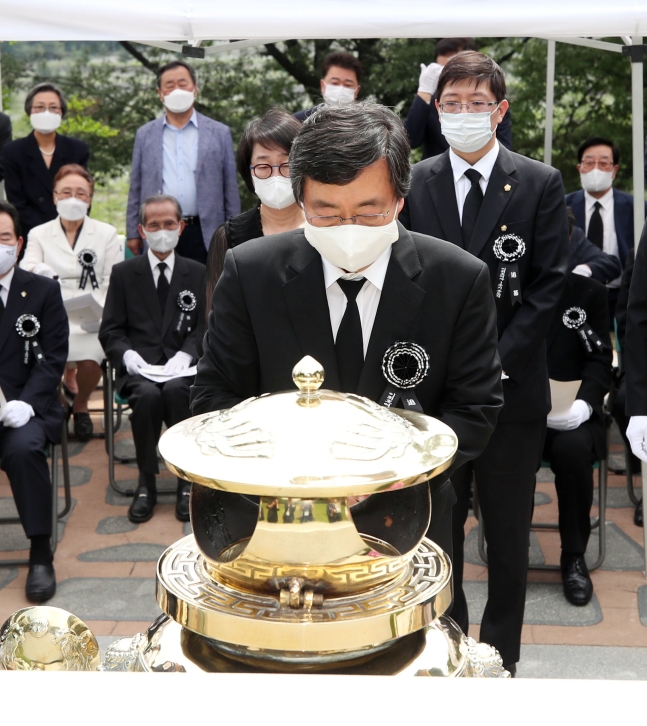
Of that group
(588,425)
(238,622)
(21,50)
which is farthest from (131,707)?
(21,50)

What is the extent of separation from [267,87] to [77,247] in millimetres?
4792

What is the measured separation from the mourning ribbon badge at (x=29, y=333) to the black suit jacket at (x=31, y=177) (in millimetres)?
2152

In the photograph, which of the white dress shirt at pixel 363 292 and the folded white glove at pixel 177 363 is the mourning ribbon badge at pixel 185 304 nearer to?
the folded white glove at pixel 177 363

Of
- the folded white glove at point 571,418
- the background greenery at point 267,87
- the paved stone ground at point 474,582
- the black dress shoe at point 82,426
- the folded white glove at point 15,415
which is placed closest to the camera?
the paved stone ground at point 474,582

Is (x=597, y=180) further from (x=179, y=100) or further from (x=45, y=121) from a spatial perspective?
(x=45, y=121)

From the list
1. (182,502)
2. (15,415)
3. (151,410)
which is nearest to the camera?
(15,415)

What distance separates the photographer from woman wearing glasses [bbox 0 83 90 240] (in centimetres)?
704

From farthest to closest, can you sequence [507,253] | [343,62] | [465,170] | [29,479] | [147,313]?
[343,62] → [147,313] → [29,479] → [465,170] → [507,253]

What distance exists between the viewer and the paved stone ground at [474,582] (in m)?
3.94

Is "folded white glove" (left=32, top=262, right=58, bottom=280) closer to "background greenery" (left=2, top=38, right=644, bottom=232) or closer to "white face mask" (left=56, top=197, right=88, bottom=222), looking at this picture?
"white face mask" (left=56, top=197, right=88, bottom=222)

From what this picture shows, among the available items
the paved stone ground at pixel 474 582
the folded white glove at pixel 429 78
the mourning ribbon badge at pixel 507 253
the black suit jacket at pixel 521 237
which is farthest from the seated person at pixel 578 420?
the folded white glove at pixel 429 78

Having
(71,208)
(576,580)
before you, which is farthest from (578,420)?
(71,208)

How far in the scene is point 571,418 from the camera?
185 inches

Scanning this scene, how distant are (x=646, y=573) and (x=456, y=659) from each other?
3.80 m
